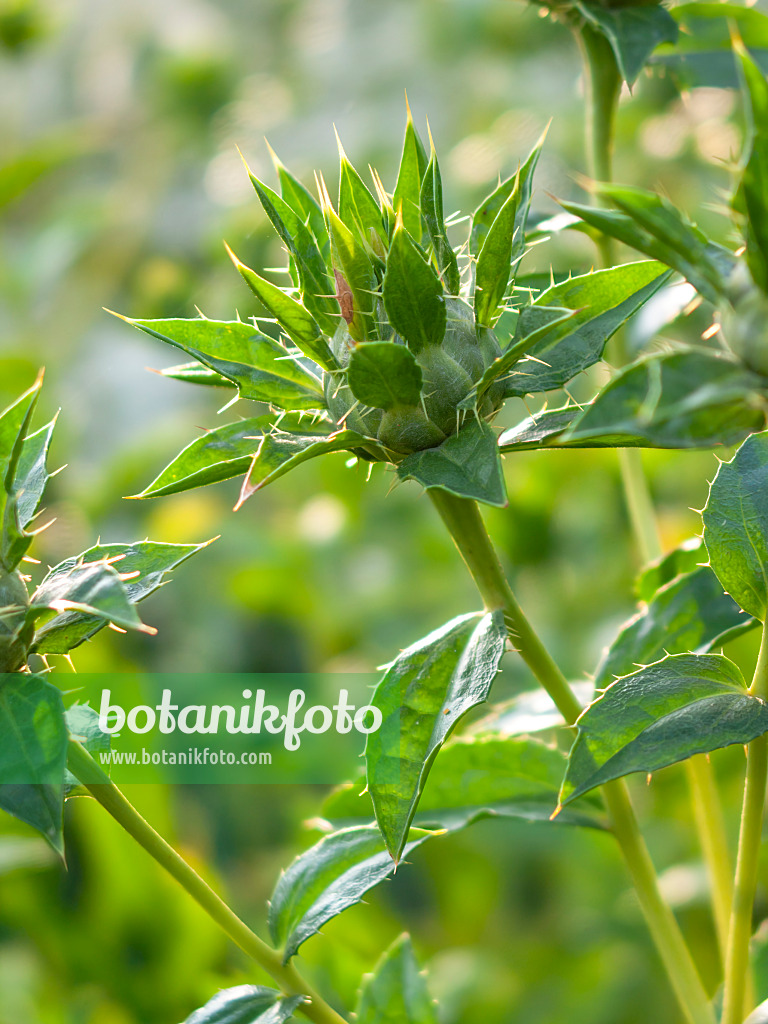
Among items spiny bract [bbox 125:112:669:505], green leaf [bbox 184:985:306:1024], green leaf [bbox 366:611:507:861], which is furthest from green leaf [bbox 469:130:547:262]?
green leaf [bbox 184:985:306:1024]

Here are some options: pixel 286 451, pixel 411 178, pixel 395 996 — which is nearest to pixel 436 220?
pixel 411 178

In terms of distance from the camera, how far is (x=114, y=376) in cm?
332

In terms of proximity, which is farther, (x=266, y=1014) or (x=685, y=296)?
(x=685, y=296)

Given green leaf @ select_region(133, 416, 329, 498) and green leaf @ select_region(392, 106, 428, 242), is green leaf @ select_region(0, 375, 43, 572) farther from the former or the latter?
green leaf @ select_region(392, 106, 428, 242)

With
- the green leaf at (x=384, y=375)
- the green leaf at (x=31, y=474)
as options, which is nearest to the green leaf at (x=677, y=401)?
the green leaf at (x=384, y=375)

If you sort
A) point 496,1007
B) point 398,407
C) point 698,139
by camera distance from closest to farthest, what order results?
point 398,407, point 496,1007, point 698,139

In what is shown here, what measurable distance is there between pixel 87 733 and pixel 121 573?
0.34ft

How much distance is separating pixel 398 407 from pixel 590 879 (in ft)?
4.07

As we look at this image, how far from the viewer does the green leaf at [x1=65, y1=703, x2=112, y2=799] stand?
0.54 meters

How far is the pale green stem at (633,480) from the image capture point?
72 centimetres

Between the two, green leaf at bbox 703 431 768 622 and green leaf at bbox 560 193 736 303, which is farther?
green leaf at bbox 703 431 768 622

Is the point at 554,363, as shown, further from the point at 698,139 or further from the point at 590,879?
the point at 698,139

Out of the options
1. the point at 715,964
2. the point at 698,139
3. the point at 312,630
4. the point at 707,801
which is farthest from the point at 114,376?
the point at 707,801

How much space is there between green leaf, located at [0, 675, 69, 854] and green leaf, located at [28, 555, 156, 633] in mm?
43
